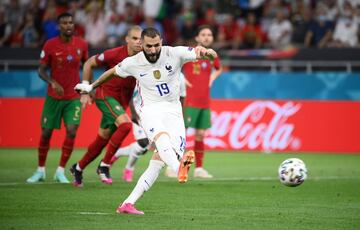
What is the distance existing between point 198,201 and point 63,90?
12.8 feet

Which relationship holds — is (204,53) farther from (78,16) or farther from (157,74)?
(78,16)

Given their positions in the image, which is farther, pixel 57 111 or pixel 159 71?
pixel 57 111

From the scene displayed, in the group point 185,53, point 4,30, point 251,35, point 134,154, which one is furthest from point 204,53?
point 4,30

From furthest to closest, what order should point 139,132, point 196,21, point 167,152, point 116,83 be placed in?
point 196,21
point 139,132
point 116,83
point 167,152

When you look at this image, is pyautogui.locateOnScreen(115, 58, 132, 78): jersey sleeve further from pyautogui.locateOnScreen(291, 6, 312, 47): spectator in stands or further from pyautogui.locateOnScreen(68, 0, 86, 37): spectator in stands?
pyautogui.locateOnScreen(68, 0, 86, 37): spectator in stands

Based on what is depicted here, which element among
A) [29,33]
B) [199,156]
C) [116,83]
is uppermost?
[29,33]

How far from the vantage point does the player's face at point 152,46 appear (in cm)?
1126

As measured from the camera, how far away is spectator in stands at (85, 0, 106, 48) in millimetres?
26969

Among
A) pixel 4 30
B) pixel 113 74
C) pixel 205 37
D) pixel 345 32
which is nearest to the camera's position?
pixel 113 74

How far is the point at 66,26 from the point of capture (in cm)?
1527

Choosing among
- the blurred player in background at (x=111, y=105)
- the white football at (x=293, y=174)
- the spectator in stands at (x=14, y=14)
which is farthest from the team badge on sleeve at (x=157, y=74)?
the spectator in stands at (x=14, y=14)

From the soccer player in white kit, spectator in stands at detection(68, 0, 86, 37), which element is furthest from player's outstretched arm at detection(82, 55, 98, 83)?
spectator in stands at detection(68, 0, 86, 37)

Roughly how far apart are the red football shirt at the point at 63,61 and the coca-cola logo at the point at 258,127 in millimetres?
7196

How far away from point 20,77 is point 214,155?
588cm
